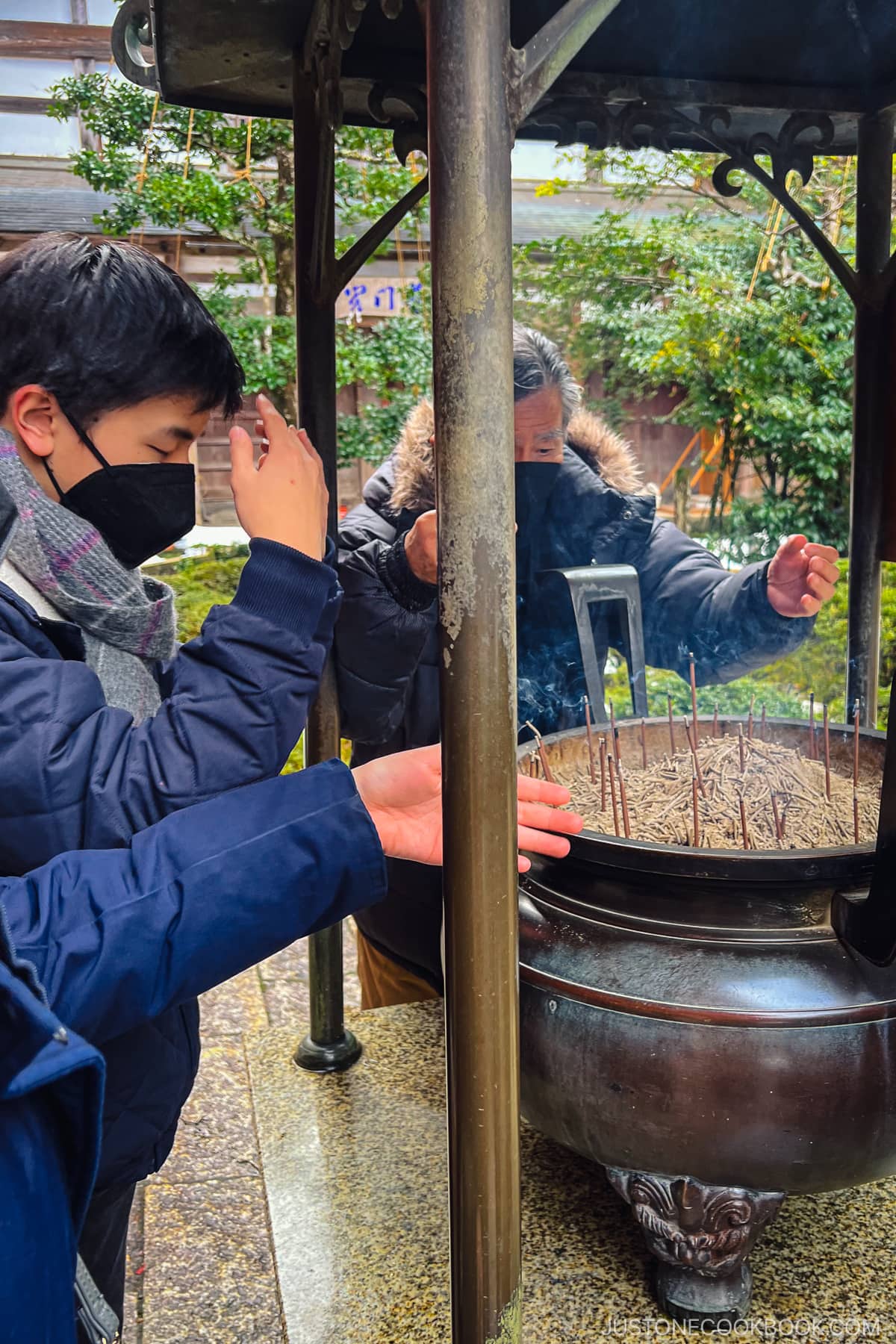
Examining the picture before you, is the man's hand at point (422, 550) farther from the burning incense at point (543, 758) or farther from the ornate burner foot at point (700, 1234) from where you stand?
the ornate burner foot at point (700, 1234)

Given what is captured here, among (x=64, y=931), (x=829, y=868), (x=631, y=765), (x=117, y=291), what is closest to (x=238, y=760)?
(x=64, y=931)

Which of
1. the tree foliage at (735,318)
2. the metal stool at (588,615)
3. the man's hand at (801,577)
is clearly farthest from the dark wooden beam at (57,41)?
the man's hand at (801,577)

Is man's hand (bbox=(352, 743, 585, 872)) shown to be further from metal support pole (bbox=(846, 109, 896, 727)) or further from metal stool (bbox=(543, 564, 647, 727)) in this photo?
metal support pole (bbox=(846, 109, 896, 727))

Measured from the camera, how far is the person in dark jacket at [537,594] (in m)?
3.39

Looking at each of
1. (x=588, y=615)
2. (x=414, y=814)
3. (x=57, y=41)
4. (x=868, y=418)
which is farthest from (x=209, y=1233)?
(x=57, y=41)

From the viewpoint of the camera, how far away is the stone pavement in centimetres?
252

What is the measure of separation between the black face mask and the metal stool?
167cm

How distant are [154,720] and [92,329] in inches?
26.7

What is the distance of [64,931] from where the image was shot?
1.37m

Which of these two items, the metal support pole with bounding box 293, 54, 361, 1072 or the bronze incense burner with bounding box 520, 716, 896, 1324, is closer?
the bronze incense burner with bounding box 520, 716, 896, 1324

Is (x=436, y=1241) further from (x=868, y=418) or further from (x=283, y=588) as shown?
(x=868, y=418)

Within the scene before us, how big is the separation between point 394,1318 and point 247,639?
1.72 meters

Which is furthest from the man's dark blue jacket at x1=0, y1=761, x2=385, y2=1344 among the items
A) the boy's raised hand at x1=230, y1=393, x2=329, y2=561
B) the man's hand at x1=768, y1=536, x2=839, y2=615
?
the man's hand at x1=768, y1=536, x2=839, y2=615

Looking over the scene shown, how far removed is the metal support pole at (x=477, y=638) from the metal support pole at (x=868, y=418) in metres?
2.33
